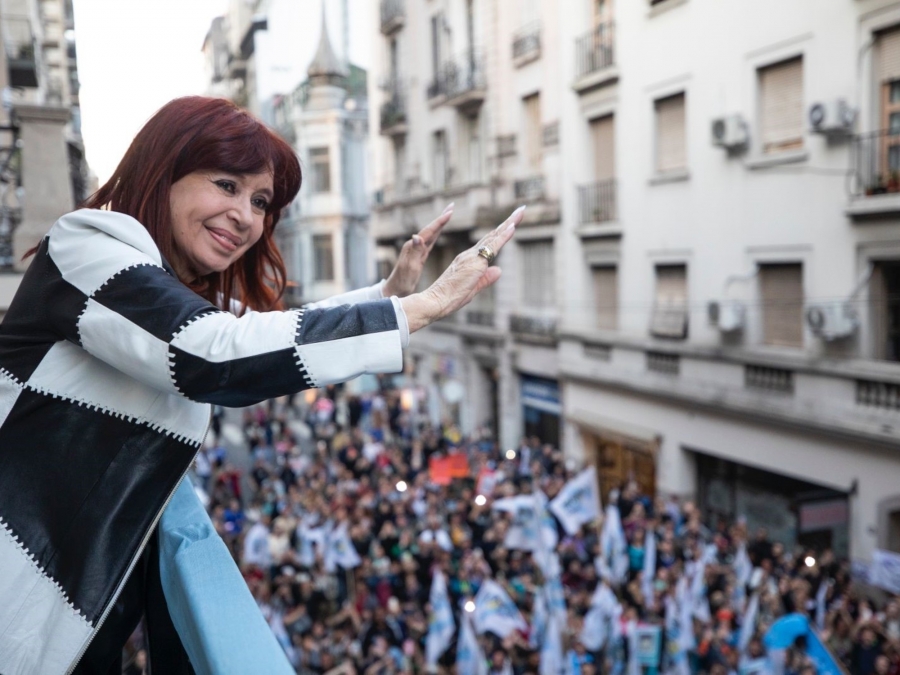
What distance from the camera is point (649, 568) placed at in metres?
9.71

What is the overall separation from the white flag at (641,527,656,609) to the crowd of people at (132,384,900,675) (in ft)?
0.08

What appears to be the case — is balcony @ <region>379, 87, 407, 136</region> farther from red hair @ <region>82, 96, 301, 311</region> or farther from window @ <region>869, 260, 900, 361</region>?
red hair @ <region>82, 96, 301, 311</region>

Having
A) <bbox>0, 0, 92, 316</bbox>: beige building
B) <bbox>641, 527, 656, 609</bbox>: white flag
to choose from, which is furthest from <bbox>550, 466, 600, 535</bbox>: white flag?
<bbox>0, 0, 92, 316</bbox>: beige building

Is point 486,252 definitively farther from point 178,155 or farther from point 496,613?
point 496,613

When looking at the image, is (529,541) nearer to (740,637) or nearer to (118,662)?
(740,637)

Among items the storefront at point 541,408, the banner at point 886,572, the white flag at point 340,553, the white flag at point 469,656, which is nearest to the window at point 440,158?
the storefront at point 541,408

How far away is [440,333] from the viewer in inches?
916

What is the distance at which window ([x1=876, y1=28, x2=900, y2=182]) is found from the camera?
10500mm

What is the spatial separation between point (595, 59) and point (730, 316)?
5.99 m

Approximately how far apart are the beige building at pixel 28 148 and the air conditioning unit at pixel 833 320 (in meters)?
8.91

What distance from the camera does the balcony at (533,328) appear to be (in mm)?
18500

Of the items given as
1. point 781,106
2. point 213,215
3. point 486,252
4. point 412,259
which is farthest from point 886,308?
point 213,215

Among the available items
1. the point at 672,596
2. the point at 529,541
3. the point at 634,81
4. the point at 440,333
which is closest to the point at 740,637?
the point at 672,596

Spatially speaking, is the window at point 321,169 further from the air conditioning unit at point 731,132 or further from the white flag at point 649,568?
the white flag at point 649,568
